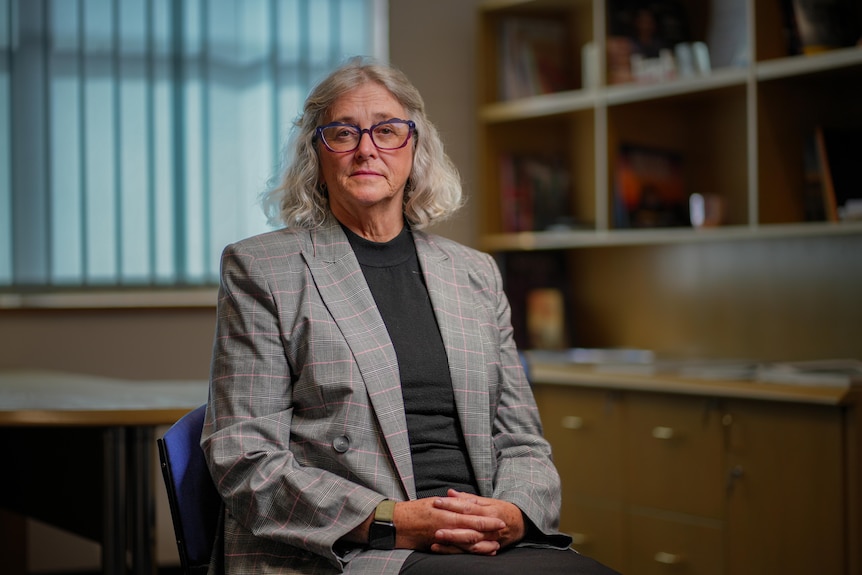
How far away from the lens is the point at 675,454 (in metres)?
2.96

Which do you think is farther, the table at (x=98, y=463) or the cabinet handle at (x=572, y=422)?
the cabinet handle at (x=572, y=422)

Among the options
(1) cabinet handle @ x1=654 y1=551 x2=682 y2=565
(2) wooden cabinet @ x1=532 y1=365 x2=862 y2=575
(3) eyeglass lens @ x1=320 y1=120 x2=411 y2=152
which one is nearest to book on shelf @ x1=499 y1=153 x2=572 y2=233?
(2) wooden cabinet @ x1=532 y1=365 x2=862 y2=575

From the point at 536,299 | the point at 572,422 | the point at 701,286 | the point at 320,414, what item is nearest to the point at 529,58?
the point at 536,299

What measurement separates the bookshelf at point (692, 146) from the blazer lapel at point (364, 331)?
1601mm

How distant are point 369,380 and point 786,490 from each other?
1511 mm

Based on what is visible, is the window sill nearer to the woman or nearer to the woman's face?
the woman

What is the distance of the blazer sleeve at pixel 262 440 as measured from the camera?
1.59 meters

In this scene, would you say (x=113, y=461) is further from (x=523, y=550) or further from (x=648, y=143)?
(x=648, y=143)

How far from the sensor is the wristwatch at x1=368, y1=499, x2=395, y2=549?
161 cm

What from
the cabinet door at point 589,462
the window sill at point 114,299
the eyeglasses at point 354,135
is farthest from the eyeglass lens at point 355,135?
the window sill at point 114,299

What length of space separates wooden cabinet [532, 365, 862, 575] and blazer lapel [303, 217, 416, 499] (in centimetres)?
137

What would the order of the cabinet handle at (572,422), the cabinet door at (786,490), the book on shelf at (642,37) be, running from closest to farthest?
1. the cabinet door at (786,490)
2. the cabinet handle at (572,422)
3. the book on shelf at (642,37)

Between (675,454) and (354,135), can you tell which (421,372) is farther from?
(675,454)

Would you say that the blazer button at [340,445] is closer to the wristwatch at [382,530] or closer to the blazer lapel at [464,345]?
the wristwatch at [382,530]
